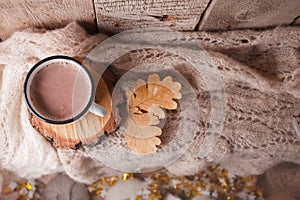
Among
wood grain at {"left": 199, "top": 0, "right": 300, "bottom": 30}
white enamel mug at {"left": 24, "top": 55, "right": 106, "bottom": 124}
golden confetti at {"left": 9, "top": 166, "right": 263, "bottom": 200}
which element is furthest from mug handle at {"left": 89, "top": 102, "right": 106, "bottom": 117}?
golden confetti at {"left": 9, "top": 166, "right": 263, "bottom": 200}

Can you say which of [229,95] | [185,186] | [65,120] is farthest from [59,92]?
[185,186]

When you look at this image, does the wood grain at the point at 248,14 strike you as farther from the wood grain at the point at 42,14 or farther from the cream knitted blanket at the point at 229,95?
the wood grain at the point at 42,14

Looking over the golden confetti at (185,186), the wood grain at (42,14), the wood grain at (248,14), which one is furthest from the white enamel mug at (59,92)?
the golden confetti at (185,186)

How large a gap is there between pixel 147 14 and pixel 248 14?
241 millimetres

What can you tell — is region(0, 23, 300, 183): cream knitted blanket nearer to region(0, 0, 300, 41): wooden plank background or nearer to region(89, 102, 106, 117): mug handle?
region(0, 0, 300, 41): wooden plank background

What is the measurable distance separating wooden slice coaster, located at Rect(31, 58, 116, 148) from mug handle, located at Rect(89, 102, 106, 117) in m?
0.04

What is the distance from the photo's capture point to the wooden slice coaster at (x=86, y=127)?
2.72 feet

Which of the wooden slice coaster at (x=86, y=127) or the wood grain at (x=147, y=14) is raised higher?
the wood grain at (x=147, y=14)

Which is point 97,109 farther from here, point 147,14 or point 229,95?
point 229,95

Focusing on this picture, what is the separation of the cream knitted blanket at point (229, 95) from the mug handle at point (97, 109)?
147mm

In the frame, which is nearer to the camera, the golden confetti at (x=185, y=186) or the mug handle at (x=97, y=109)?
the mug handle at (x=97, y=109)

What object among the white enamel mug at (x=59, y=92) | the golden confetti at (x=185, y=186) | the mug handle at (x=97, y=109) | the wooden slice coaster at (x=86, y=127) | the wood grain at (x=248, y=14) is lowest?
Answer: the golden confetti at (x=185, y=186)

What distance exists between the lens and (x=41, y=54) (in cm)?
86

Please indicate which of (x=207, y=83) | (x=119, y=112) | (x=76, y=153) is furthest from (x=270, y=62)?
(x=76, y=153)
